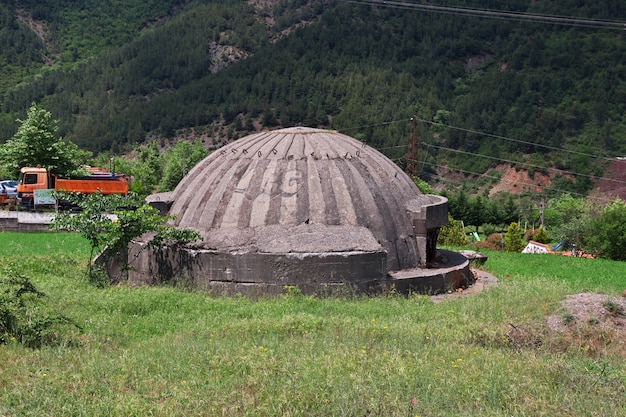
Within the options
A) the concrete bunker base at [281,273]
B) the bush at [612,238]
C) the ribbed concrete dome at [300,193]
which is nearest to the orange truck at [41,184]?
the ribbed concrete dome at [300,193]

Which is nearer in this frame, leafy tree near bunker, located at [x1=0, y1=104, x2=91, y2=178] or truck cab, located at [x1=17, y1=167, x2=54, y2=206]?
truck cab, located at [x1=17, y1=167, x2=54, y2=206]

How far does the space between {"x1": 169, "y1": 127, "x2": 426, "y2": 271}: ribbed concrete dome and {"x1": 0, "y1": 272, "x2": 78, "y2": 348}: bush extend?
15.2 ft

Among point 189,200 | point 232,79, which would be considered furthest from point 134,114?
point 189,200

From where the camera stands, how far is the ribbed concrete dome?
51.0ft

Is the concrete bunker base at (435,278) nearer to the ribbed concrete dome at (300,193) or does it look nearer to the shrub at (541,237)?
the ribbed concrete dome at (300,193)

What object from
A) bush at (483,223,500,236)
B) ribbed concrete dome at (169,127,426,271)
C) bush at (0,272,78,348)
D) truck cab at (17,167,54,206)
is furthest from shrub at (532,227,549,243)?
bush at (0,272,78,348)

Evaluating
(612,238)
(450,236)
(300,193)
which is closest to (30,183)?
(450,236)

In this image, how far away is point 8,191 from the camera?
3925 cm

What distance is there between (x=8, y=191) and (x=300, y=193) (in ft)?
96.2

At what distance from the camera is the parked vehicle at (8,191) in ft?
123

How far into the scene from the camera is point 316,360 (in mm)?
8875

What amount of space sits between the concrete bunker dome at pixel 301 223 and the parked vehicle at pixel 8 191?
916 inches

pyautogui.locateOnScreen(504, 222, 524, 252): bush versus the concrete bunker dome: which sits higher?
the concrete bunker dome

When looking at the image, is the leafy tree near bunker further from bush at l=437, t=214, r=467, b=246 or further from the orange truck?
bush at l=437, t=214, r=467, b=246
